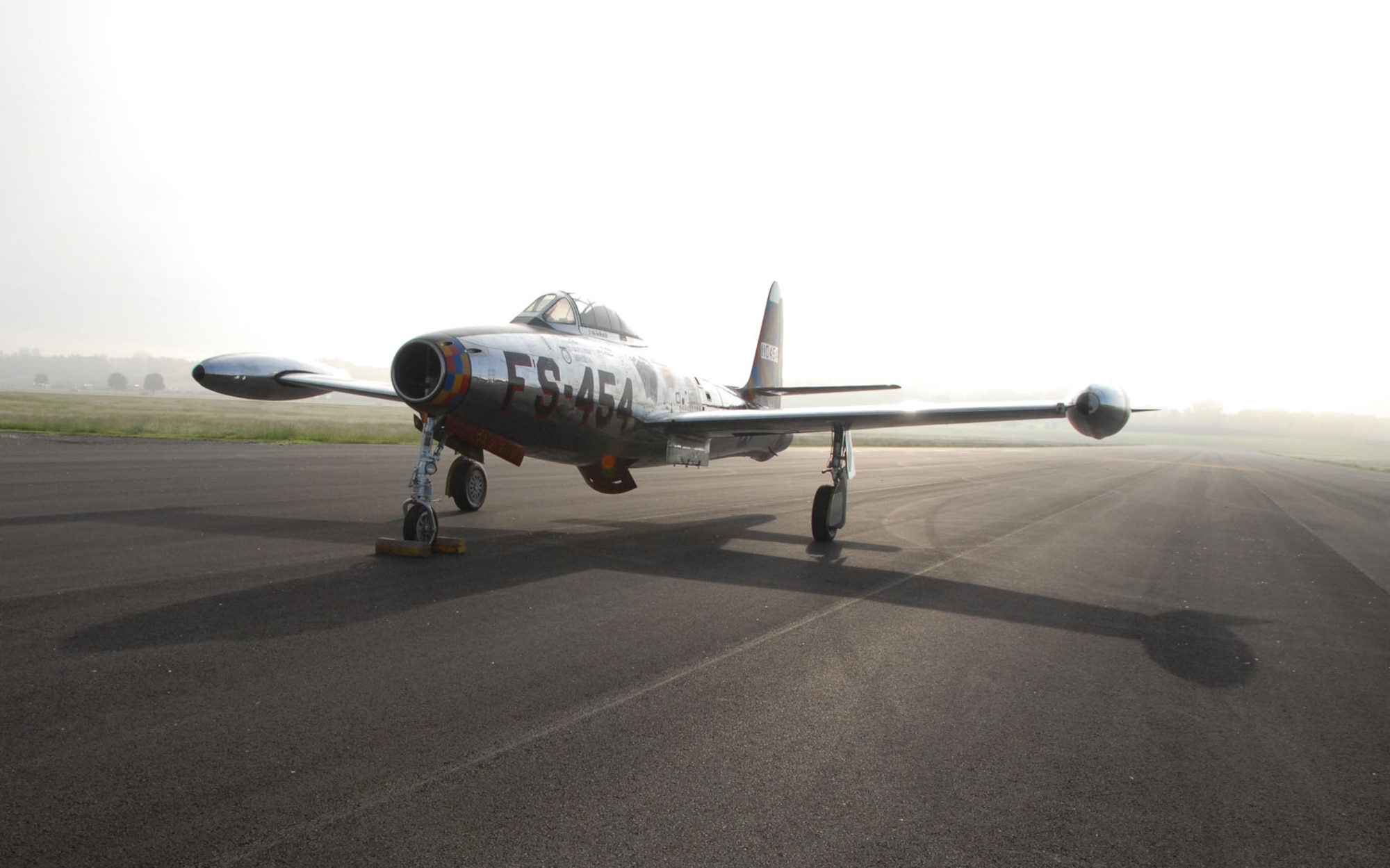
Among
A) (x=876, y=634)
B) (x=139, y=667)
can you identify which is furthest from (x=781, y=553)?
(x=139, y=667)

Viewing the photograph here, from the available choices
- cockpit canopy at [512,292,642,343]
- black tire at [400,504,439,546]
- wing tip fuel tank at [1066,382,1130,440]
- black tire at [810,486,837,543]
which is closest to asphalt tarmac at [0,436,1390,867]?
black tire at [400,504,439,546]

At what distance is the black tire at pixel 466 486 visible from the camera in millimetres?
12906

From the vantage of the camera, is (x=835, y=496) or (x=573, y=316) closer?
(x=573, y=316)

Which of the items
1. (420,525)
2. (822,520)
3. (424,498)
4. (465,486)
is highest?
(424,498)

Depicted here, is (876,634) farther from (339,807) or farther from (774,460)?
(774,460)

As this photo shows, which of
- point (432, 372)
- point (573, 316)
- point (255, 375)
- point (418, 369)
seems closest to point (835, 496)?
point (573, 316)

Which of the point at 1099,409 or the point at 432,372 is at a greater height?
the point at 432,372

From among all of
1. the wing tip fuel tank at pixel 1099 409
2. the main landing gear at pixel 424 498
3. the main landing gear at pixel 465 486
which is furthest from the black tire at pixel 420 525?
the wing tip fuel tank at pixel 1099 409

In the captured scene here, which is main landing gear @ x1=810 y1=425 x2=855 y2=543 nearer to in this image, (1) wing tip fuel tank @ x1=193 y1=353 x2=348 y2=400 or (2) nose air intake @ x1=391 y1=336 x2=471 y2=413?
(2) nose air intake @ x1=391 y1=336 x2=471 y2=413

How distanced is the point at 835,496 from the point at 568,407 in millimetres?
4432

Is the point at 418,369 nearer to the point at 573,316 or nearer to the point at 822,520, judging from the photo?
the point at 573,316

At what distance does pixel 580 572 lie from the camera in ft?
27.7

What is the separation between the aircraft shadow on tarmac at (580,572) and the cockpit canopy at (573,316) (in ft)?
10.2

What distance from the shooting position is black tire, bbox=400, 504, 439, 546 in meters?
8.98
